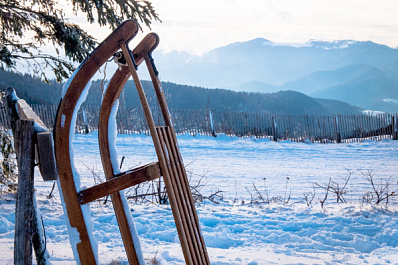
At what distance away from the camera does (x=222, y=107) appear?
228ft

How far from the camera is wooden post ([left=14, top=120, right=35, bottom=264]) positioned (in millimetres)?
2289

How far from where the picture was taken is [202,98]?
68938 mm

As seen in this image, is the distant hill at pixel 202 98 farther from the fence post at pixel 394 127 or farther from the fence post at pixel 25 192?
the fence post at pixel 25 192

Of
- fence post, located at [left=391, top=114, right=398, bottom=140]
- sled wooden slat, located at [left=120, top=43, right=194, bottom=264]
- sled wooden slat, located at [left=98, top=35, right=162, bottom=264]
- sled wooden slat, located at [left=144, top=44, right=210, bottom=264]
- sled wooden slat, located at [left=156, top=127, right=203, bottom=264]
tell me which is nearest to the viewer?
sled wooden slat, located at [left=120, top=43, right=194, bottom=264]

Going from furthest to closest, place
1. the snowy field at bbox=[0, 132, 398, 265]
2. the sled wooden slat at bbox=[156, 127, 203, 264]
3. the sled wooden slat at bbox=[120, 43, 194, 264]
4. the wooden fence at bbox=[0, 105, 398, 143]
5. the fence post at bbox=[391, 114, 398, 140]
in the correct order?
the wooden fence at bbox=[0, 105, 398, 143] → the fence post at bbox=[391, 114, 398, 140] → the snowy field at bbox=[0, 132, 398, 265] → the sled wooden slat at bbox=[156, 127, 203, 264] → the sled wooden slat at bbox=[120, 43, 194, 264]

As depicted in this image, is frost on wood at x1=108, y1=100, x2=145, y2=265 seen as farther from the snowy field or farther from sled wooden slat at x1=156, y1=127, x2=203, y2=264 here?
the snowy field

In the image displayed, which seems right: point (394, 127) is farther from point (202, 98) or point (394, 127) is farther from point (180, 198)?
point (202, 98)

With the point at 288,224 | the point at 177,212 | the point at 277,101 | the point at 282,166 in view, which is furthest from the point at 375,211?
→ the point at 277,101

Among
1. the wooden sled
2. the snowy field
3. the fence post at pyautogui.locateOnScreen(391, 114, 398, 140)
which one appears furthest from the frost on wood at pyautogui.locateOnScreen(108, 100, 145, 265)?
the fence post at pyautogui.locateOnScreen(391, 114, 398, 140)

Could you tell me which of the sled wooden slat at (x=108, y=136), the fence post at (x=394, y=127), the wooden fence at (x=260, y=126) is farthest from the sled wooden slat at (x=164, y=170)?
the fence post at (x=394, y=127)

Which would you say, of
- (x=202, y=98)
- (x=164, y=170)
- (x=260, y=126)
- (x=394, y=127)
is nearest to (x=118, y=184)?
(x=164, y=170)

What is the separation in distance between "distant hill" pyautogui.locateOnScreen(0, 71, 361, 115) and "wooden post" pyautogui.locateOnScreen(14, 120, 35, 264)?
37.9 meters

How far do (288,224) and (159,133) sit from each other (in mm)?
3070

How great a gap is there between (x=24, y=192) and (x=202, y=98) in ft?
220
